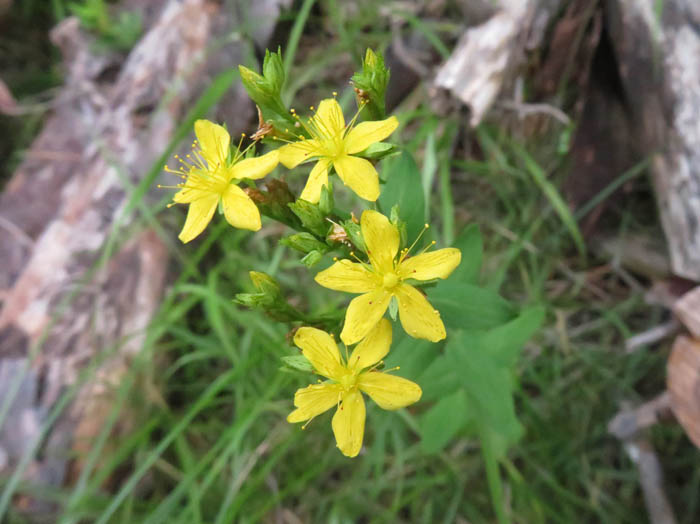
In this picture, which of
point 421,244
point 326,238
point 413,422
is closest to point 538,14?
point 421,244

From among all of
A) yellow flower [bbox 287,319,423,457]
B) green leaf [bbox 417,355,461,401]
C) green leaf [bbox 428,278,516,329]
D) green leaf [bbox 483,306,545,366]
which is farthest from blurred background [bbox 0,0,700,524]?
yellow flower [bbox 287,319,423,457]

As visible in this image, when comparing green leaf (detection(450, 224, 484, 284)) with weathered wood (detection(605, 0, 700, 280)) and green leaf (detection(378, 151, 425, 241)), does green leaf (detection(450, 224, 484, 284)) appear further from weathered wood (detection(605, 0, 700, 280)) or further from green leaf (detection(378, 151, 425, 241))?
weathered wood (detection(605, 0, 700, 280))

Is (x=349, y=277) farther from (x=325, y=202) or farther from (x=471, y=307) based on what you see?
(x=471, y=307)

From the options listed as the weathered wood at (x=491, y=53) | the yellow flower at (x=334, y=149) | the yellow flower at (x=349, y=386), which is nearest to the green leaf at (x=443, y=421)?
the yellow flower at (x=349, y=386)

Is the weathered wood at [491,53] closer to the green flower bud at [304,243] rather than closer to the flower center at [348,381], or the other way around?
the green flower bud at [304,243]

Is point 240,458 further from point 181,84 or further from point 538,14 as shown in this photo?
point 538,14

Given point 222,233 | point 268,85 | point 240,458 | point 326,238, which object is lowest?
point 240,458
